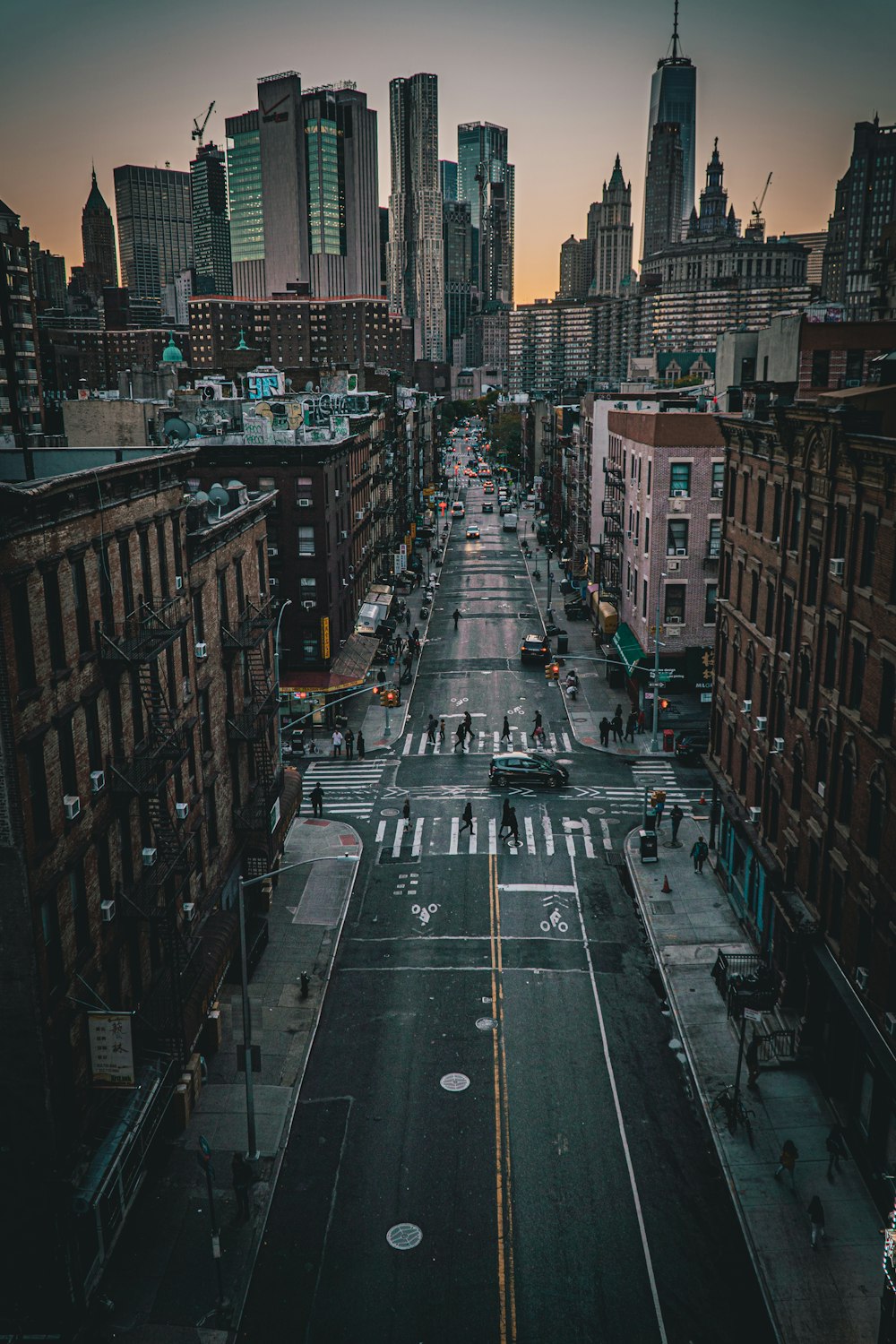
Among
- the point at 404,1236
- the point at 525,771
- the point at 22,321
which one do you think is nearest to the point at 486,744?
the point at 525,771

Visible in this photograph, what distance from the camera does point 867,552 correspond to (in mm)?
24062

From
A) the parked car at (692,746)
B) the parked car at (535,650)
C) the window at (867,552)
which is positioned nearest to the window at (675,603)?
the parked car at (692,746)

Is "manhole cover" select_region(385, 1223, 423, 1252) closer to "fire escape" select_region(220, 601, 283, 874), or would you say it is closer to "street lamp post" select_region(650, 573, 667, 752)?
"fire escape" select_region(220, 601, 283, 874)

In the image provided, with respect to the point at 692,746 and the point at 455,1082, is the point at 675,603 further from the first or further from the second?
the point at 455,1082

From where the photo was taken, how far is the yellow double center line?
19.9 meters

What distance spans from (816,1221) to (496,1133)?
25.0 ft

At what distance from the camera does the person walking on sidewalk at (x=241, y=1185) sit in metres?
22.2

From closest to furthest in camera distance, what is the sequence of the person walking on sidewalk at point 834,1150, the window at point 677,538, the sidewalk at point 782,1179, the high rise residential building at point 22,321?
1. the sidewalk at point 782,1179
2. the person walking on sidewalk at point 834,1150
3. the window at point 677,538
4. the high rise residential building at point 22,321

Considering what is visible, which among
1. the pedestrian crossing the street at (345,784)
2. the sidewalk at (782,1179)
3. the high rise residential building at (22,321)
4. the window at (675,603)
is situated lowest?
the pedestrian crossing the street at (345,784)

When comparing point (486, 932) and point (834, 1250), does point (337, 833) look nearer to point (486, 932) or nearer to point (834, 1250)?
point (486, 932)

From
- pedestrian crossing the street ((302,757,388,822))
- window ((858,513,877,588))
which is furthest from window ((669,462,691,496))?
window ((858,513,877,588))

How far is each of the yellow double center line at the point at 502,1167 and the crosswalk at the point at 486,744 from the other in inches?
786

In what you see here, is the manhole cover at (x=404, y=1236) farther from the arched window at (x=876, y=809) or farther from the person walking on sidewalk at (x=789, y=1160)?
the arched window at (x=876, y=809)

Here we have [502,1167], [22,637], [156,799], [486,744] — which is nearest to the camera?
[22,637]
